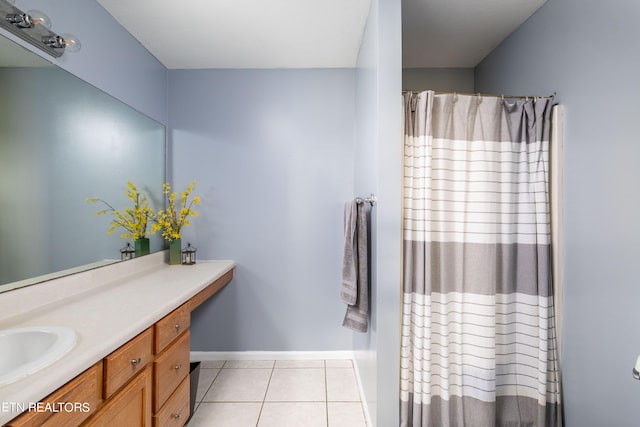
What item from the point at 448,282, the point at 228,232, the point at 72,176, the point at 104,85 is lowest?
A: the point at 448,282

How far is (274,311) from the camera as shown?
2.56 m

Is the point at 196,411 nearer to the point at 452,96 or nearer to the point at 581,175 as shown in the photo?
the point at 452,96

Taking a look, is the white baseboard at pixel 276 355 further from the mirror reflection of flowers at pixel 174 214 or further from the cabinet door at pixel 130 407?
the cabinet door at pixel 130 407

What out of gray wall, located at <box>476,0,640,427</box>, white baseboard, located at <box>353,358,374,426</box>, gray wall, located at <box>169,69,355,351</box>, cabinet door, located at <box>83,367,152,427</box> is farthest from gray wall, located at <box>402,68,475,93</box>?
cabinet door, located at <box>83,367,152,427</box>

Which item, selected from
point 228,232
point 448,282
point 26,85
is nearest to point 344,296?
point 448,282

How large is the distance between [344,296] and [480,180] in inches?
42.1

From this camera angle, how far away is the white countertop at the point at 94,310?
81 centimetres

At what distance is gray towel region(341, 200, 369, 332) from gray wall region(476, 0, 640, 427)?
3.50 feet

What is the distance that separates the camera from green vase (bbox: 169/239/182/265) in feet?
7.86

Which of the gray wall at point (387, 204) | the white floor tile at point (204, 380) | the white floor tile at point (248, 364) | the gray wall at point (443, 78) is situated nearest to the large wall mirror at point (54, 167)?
the white floor tile at point (204, 380)

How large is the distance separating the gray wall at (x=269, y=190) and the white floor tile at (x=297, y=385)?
0.24m

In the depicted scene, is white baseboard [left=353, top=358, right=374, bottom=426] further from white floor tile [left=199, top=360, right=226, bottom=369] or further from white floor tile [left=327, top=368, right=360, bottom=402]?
white floor tile [left=199, top=360, right=226, bottom=369]

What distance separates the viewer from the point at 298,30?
2.01 m

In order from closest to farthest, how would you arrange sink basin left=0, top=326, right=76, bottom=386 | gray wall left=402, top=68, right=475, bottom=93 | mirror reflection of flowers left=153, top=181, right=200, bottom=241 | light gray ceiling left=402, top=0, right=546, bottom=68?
sink basin left=0, top=326, right=76, bottom=386
light gray ceiling left=402, top=0, right=546, bottom=68
mirror reflection of flowers left=153, top=181, right=200, bottom=241
gray wall left=402, top=68, right=475, bottom=93
